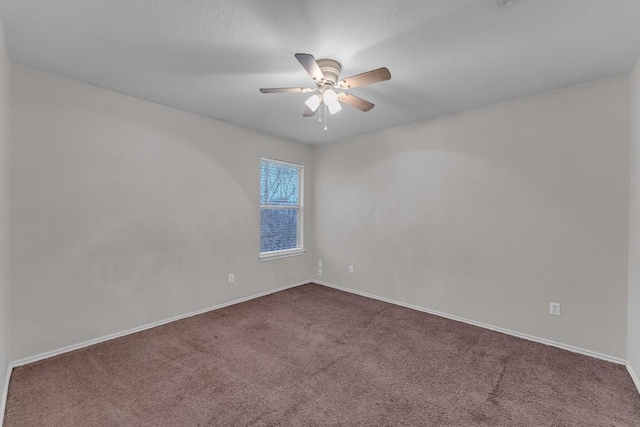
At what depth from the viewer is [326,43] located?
1894 mm

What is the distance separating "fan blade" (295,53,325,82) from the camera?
1639 mm

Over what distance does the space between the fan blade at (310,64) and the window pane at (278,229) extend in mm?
2519

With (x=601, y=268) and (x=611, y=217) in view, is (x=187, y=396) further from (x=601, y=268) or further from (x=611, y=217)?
(x=611, y=217)

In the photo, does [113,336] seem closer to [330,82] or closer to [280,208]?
[280,208]

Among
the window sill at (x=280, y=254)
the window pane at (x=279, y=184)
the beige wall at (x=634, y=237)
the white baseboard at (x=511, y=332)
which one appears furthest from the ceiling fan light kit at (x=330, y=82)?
the white baseboard at (x=511, y=332)

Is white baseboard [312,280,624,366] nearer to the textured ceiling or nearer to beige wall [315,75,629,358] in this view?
beige wall [315,75,629,358]

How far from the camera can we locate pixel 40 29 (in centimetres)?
178

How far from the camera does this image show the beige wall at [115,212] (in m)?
2.28

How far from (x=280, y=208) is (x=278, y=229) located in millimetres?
340

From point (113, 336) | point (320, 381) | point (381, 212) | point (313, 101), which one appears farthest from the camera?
point (381, 212)

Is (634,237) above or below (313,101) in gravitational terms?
below

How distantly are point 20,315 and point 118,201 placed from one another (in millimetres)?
1157

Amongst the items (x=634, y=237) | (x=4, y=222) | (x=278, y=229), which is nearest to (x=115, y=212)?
(x=4, y=222)

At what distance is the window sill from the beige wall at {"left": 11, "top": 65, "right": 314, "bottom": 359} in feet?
0.96
